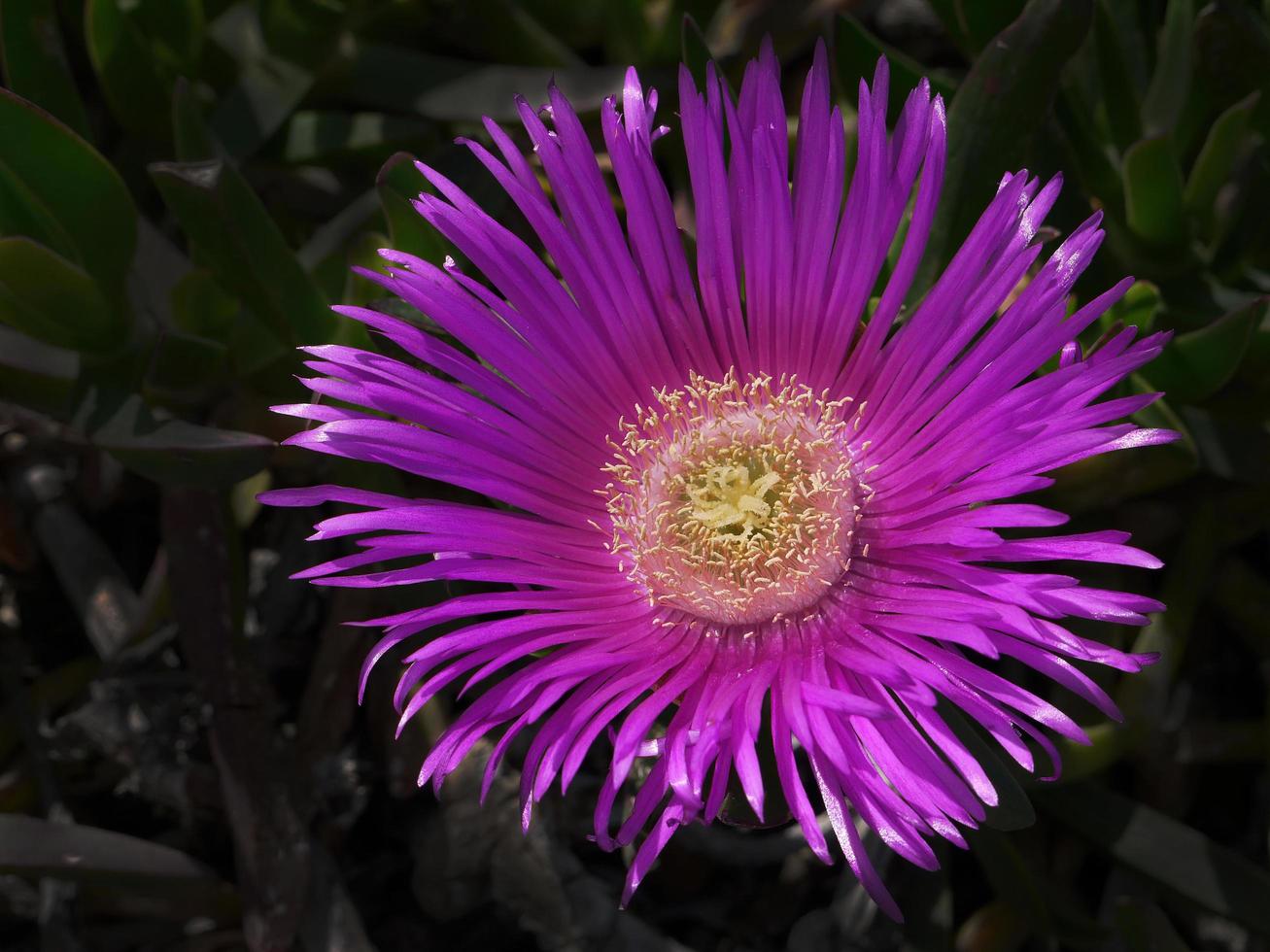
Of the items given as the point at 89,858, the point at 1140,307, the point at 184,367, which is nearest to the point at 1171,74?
the point at 1140,307

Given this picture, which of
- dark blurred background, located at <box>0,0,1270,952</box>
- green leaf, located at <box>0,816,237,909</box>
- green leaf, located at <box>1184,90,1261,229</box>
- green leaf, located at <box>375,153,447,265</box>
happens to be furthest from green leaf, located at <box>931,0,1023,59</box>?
green leaf, located at <box>0,816,237,909</box>

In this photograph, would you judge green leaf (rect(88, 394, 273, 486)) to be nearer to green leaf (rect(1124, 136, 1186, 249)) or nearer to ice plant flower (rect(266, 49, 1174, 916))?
ice plant flower (rect(266, 49, 1174, 916))

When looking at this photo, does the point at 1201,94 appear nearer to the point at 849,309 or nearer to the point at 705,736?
the point at 849,309

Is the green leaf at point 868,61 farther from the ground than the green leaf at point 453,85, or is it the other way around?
the green leaf at point 453,85

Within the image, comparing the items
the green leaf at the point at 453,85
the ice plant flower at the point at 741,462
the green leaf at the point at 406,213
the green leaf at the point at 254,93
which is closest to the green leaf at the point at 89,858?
the ice plant flower at the point at 741,462

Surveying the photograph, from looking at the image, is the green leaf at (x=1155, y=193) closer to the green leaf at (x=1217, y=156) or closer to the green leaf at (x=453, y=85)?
→ the green leaf at (x=1217, y=156)

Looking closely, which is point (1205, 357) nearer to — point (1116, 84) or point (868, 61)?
point (1116, 84)

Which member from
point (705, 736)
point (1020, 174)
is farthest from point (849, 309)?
point (705, 736)
